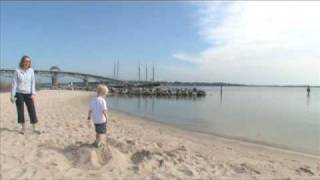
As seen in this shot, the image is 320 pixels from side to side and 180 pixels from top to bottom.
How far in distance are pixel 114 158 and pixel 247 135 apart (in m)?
10.9

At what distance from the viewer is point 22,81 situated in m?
8.92

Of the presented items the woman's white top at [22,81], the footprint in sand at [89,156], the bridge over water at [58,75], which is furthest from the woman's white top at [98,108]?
the bridge over water at [58,75]

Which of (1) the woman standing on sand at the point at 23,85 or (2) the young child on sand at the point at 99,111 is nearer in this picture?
(2) the young child on sand at the point at 99,111

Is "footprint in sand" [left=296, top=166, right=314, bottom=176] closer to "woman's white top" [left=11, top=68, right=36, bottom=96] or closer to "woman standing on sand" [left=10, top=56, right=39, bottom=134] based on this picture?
"woman standing on sand" [left=10, top=56, right=39, bottom=134]

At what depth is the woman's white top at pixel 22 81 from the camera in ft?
29.1

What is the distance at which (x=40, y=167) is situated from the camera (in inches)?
251

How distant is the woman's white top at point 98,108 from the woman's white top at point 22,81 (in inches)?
89.1

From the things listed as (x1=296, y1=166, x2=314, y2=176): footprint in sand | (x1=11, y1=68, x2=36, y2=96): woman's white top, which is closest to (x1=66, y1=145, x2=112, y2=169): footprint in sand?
(x1=11, y1=68, x2=36, y2=96): woman's white top

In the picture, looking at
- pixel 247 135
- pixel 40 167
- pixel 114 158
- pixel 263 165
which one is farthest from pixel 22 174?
pixel 247 135

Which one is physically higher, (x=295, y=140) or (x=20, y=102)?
(x=20, y=102)

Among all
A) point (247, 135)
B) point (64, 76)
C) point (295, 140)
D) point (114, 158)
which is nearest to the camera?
point (114, 158)

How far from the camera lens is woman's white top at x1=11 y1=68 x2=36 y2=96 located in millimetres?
8858

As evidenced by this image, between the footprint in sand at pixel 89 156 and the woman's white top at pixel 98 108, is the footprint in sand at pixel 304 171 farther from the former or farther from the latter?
the woman's white top at pixel 98 108

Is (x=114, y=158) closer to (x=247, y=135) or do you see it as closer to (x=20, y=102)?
(x=20, y=102)
